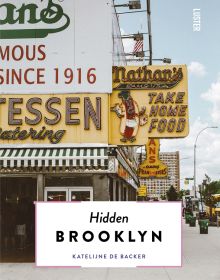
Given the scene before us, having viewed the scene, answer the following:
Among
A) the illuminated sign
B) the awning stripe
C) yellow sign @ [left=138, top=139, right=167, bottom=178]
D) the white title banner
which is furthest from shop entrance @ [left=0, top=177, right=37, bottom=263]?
the white title banner

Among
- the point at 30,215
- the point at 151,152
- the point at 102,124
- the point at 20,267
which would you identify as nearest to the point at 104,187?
the point at 102,124

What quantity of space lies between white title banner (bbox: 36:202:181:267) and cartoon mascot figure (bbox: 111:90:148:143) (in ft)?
29.4

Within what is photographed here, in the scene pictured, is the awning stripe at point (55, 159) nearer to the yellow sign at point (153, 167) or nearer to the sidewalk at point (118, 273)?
the sidewalk at point (118, 273)

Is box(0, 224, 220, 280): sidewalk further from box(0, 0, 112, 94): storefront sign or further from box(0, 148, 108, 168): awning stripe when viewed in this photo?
box(0, 0, 112, 94): storefront sign

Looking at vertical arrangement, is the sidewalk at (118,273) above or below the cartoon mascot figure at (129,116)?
below

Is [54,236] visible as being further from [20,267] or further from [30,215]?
[30,215]

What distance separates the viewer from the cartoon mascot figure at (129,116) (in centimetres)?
1576

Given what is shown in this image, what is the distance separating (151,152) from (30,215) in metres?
9.26

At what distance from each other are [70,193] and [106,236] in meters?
9.10

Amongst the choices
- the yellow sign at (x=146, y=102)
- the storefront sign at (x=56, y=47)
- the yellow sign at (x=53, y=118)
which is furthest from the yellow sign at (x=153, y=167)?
the storefront sign at (x=56, y=47)

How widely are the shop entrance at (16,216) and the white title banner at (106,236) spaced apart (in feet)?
33.6

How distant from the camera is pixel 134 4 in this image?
20.7 meters

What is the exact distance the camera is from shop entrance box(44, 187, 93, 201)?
15812 mm

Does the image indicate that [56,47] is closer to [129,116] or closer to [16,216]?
[129,116]
